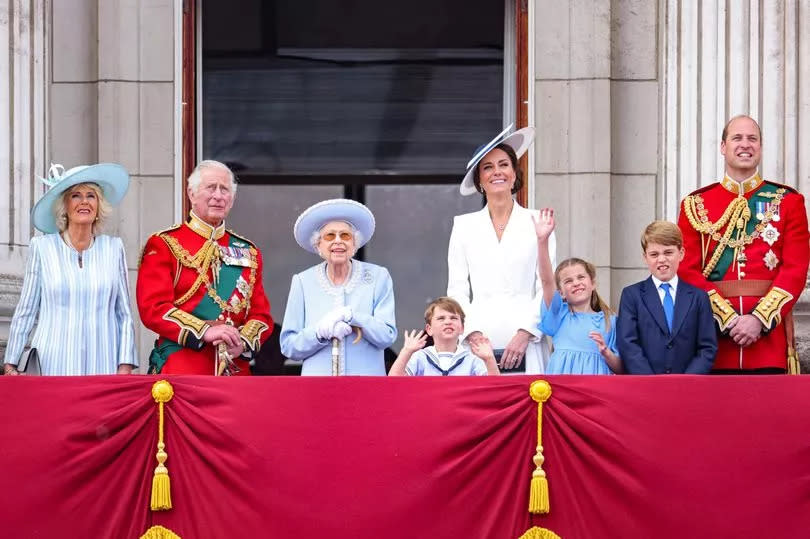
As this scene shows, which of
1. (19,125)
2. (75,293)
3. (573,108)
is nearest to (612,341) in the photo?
(75,293)

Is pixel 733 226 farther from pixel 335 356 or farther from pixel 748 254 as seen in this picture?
pixel 335 356

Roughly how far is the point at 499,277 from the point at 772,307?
1422mm

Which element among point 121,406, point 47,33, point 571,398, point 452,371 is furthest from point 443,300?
point 47,33

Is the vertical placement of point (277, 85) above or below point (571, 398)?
above

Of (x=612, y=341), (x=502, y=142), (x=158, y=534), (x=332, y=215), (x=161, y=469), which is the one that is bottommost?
(x=158, y=534)

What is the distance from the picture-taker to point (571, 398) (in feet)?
23.3

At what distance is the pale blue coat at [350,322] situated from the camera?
7.95 meters

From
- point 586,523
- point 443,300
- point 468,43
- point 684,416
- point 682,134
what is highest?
point 468,43

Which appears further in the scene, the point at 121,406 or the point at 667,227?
the point at 667,227

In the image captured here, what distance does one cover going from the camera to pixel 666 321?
7.67 metres

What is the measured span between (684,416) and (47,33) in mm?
4945

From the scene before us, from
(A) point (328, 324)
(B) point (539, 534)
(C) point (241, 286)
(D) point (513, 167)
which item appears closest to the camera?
(B) point (539, 534)

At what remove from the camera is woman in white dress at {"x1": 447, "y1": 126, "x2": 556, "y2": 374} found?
27.4ft

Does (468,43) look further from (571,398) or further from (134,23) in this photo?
(571,398)
